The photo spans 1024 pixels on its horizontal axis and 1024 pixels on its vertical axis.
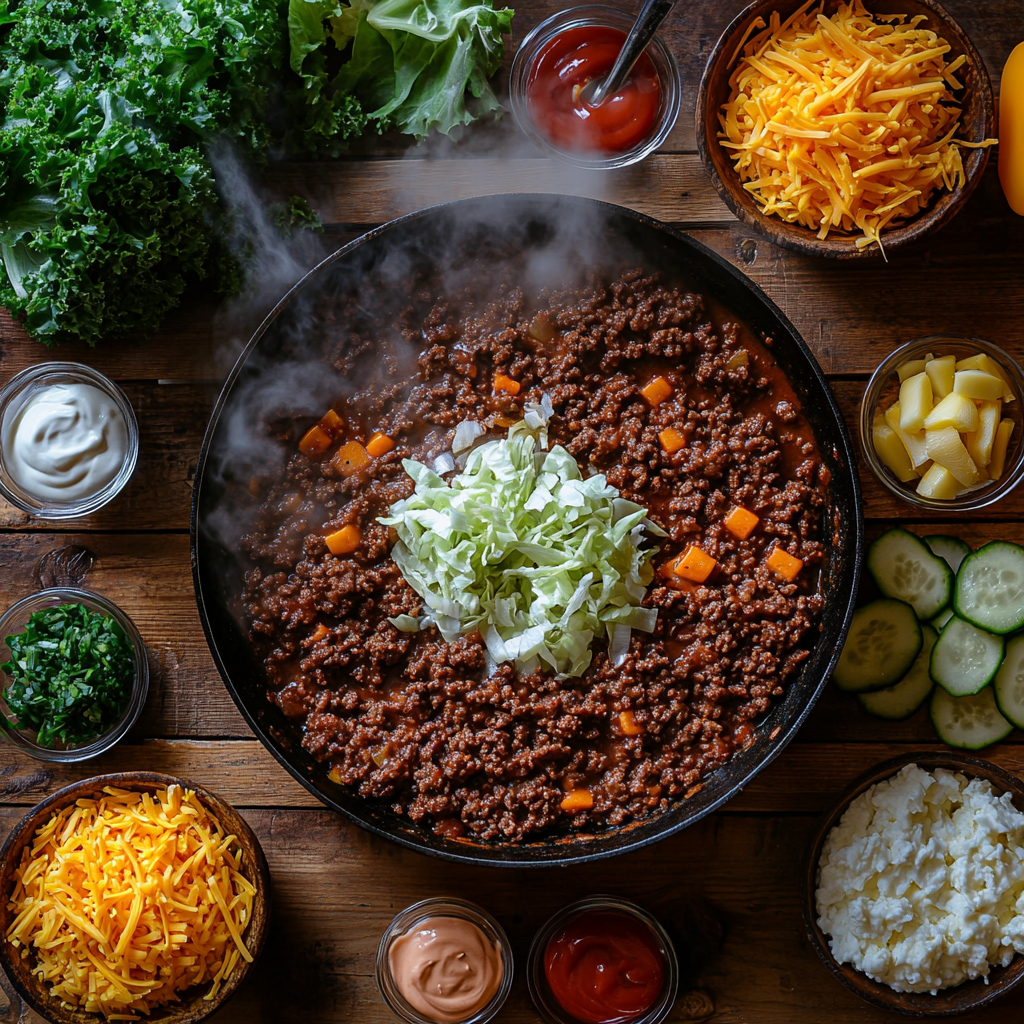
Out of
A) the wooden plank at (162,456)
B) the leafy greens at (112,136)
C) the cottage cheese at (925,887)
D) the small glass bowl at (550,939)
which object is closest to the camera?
the leafy greens at (112,136)

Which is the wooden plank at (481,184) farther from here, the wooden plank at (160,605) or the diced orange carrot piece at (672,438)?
the wooden plank at (160,605)

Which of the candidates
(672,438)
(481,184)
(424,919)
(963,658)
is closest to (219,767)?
(424,919)

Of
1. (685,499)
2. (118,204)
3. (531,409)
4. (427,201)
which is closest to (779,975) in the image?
(685,499)

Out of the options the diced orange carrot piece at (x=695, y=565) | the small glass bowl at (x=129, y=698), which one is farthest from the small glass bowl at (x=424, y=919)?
the diced orange carrot piece at (x=695, y=565)

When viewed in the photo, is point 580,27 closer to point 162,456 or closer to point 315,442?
point 315,442

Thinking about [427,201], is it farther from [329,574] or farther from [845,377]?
[845,377]
